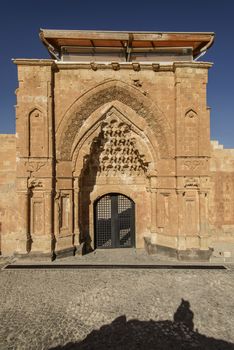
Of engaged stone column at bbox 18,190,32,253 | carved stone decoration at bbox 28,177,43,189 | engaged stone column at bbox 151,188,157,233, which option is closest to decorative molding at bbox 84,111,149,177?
engaged stone column at bbox 151,188,157,233

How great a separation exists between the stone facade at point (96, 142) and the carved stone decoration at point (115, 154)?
2.5 inches

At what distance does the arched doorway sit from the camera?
10578 mm

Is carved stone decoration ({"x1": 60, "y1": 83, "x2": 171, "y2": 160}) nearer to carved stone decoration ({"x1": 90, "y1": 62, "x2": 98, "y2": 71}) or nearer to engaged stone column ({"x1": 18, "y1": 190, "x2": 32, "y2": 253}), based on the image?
carved stone decoration ({"x1": 90, "y1": 62, "x2": 98, "y2": 71})

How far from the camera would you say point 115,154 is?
10188mm

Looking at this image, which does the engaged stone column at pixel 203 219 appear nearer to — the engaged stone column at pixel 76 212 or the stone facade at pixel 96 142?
the stone facade at pixel 96 142

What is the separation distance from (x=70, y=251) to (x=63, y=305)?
11.5ft

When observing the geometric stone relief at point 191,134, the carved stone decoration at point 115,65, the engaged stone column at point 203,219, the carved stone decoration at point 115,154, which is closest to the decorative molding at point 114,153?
the carved stone decoration at point 115,154

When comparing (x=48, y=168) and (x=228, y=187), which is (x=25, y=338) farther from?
(x=228, y=187)

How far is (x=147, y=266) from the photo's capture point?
315 inches

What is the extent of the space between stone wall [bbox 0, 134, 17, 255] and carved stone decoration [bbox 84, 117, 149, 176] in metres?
3.13

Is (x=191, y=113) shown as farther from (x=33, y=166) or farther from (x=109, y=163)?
(x=33, y=166)

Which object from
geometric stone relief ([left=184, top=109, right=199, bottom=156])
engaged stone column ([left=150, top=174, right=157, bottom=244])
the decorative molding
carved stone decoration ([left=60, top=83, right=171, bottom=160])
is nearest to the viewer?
geometric stone relief ([left=184, top=109, right=199, bottom=156])

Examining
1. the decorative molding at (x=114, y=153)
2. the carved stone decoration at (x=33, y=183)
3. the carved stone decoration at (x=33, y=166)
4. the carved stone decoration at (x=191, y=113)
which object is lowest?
the carved stone decoration at (x=33, y=183)

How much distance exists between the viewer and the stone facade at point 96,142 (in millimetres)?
8500
